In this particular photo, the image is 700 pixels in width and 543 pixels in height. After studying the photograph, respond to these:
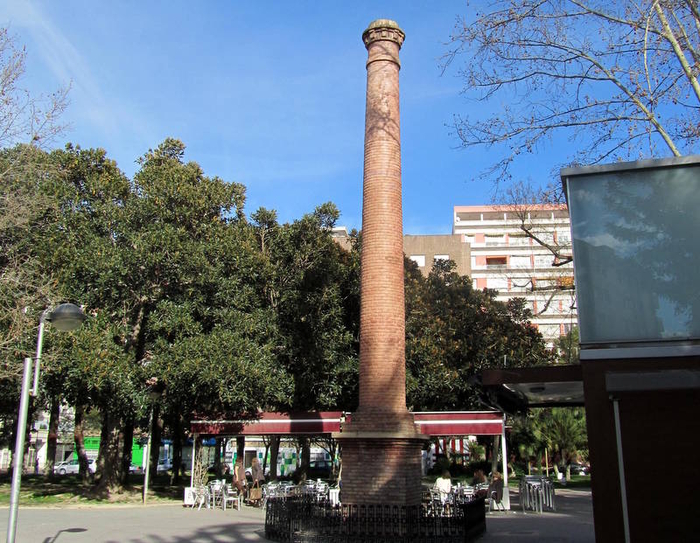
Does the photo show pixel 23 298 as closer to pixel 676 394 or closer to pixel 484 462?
pixel 676 394

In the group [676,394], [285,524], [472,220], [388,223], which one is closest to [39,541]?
[285,524]

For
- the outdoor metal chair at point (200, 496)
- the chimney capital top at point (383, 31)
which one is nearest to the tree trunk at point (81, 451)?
the outdoor metal chair at point (200, 496)

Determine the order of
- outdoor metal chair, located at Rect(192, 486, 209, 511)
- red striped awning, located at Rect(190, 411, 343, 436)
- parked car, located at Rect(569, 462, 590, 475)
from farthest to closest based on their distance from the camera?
parked car, located at Rect(569, 462, 590, 475) < red striped awning, located at Rect(190, 411, 343, 436) < outdoor metal chair, located at Rect(192, 486, 209, 511)

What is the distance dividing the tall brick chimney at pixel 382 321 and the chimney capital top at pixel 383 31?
0.07 feet

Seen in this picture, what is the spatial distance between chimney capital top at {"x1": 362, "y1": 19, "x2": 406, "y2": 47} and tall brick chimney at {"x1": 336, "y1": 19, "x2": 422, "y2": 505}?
2 centimetres

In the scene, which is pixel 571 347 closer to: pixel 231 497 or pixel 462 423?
pixel 462 423

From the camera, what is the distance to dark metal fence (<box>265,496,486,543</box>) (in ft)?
34.4

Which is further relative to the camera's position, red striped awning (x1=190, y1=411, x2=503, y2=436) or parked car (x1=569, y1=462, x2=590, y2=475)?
parked car (x1=569, y1=462, x2=590, y2=475)

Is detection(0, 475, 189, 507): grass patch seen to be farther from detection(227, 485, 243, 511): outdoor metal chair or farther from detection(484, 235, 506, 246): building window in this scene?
detection(484, 235, 506, 246): building window

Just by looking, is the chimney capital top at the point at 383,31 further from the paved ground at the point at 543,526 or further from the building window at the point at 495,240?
the building window at the point at 495,240

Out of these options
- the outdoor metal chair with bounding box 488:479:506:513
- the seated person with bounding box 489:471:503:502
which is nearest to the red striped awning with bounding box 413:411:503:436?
the seated person with bounding box 489:471:503:502

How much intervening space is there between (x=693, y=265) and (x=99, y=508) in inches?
705

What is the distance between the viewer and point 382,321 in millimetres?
12844

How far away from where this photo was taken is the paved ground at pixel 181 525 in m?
12.3
